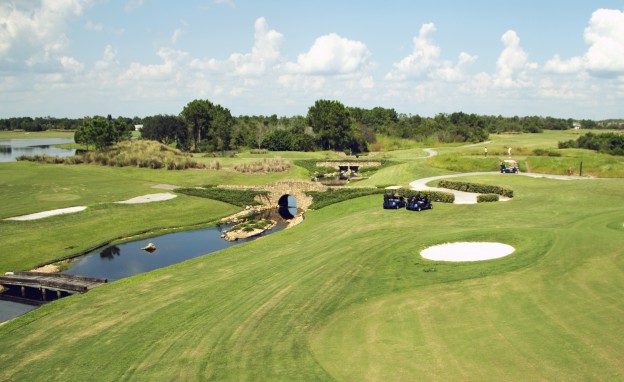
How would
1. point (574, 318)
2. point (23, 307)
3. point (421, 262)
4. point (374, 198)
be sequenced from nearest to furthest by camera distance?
point (574, 318)
point (421, 262)
point (23, 307)
point (374, 198)

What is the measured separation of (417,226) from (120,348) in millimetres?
23712

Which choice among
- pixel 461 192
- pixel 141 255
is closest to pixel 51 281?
pixel 141 255

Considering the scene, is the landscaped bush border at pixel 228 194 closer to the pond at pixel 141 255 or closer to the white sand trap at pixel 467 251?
the pond at pixel 141 255

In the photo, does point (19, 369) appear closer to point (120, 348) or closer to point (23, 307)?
point (120, 348)

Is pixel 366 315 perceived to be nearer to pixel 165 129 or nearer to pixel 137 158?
pixel 137 158

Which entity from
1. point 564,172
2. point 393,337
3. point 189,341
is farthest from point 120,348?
point 564,172

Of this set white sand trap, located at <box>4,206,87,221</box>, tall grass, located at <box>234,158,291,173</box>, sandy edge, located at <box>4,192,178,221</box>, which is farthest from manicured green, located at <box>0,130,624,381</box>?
tall grass, located at <box>234,158,291,173</box>

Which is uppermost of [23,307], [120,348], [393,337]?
[393,337]

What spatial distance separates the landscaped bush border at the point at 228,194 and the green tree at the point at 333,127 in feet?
249

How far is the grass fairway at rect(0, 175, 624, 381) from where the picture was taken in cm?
1609

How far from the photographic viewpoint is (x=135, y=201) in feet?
218

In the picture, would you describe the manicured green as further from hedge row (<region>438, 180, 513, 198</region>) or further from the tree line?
the tree line

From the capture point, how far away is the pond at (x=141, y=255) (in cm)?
4063

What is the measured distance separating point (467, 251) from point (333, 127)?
119 meters
